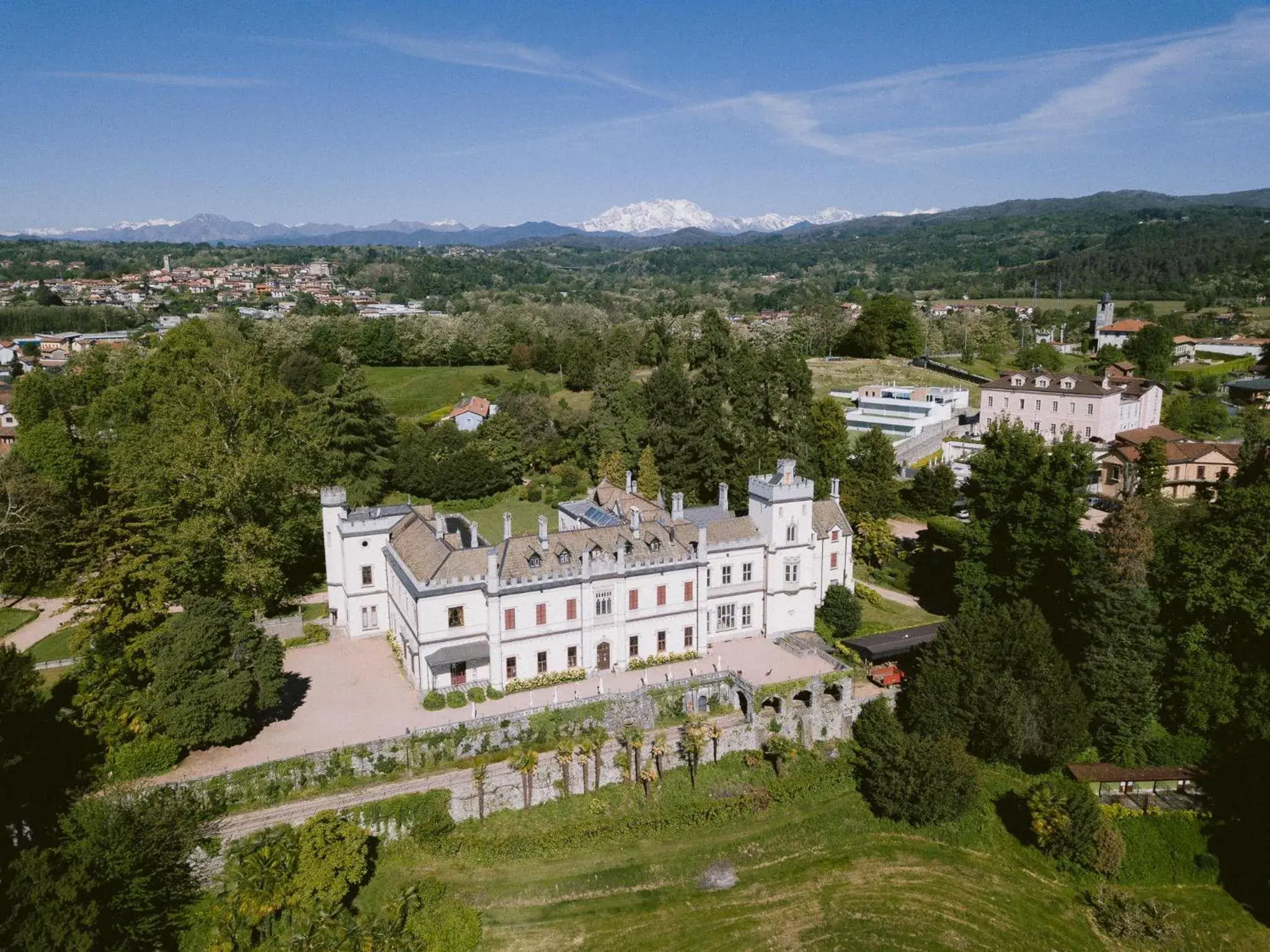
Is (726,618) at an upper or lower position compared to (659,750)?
upper

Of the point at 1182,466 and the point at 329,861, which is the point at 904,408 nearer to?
the point at 1182,466

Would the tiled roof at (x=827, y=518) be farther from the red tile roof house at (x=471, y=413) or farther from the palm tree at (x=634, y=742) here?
the red tile roof house at (x=471, y=413)

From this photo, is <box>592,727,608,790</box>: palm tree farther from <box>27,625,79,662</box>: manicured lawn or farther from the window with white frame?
<box>27,625,79,662</box>: manicured lawn

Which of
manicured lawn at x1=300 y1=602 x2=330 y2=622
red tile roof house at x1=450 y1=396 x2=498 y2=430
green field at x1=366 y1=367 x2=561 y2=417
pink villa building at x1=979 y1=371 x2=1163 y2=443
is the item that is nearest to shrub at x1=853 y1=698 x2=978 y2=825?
manicured lawn at x1=300 y1=602 x2=330 y2=622

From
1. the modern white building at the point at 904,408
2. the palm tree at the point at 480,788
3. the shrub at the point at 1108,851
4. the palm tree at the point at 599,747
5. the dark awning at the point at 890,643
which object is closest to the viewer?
the palm tree at the point at 480,788

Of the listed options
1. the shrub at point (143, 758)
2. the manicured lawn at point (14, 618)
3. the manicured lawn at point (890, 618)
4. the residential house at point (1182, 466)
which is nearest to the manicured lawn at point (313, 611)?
the manicured lawn at point (14, 618)

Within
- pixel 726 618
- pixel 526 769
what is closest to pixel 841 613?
pixel 726 618
